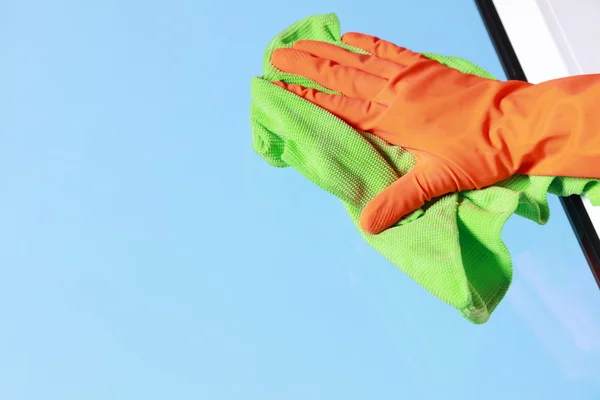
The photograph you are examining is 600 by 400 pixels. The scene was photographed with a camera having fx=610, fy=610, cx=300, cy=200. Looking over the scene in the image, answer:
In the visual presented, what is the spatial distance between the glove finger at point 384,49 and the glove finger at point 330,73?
0.05 meters

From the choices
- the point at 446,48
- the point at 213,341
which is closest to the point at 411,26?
the point at 446,48

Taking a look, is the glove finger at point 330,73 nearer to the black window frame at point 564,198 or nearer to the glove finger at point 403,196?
the glove finger at point 403,196

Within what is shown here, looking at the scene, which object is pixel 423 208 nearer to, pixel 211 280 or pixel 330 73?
pixel 330 73

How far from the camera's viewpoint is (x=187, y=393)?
812 millimetres

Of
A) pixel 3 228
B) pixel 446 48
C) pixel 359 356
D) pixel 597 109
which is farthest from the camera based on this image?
pixel 446 48

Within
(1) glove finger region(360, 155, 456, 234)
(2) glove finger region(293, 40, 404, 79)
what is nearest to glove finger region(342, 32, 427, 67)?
(2) glove finger region(293, 40, 404, 79)

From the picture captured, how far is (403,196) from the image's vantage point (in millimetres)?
630

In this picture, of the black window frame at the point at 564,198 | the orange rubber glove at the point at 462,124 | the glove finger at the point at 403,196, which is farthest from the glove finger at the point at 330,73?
the black window frame at the point at 564,198

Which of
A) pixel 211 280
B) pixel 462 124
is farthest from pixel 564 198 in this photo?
pixel 211 280

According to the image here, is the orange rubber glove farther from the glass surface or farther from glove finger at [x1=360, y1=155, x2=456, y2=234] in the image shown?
the glass surface

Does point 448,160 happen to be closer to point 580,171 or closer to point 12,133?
point 580,171

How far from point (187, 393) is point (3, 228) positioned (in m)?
0.38

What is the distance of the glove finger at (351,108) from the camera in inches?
27.5

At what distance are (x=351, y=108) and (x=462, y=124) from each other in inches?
5.0
